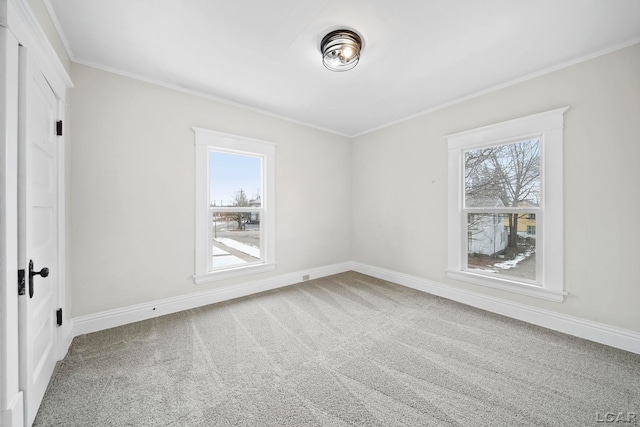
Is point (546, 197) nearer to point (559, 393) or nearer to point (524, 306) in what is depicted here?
point (524, 306)

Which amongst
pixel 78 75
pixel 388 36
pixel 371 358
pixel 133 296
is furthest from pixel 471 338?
pixel 78 75

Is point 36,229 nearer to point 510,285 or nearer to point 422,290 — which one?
point 422,290

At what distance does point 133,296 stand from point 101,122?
5.82 ft

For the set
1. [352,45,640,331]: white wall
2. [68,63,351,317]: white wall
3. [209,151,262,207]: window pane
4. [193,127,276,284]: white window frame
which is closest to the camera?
[352,45,640,331]: white wall

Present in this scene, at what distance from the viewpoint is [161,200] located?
9.02 feet

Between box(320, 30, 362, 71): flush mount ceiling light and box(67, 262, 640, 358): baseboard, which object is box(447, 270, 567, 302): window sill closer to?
box(67, 262, 640, 358): baseboard

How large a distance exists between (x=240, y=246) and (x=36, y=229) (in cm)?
207

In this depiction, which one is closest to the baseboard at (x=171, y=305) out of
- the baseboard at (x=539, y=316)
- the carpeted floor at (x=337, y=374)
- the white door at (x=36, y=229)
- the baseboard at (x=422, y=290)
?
the baseboard at (x=422, y=290)

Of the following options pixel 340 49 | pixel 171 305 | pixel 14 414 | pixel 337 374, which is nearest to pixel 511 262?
pixel 337 374

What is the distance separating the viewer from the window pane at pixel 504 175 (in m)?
2.67

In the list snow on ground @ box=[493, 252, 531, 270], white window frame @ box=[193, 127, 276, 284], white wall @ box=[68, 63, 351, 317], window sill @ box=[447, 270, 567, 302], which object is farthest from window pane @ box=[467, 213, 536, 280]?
white wall @ box=[68, 63, 351, 317]

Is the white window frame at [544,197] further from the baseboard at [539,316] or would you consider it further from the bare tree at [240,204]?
the bare tree at [240,204]

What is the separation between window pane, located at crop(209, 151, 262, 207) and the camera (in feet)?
10.6

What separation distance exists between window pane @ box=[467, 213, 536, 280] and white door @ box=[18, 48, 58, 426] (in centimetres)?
394
